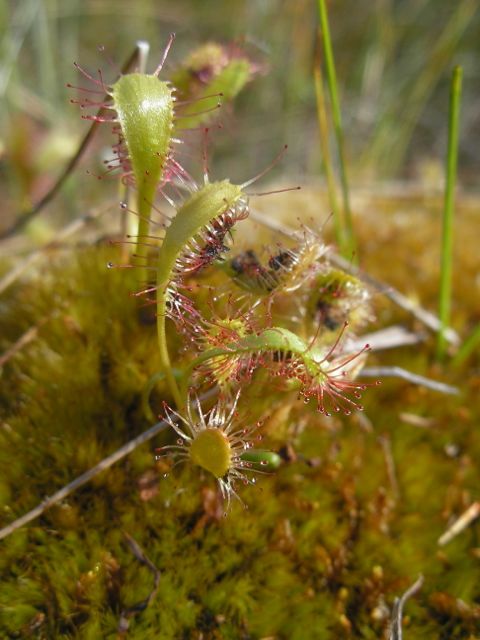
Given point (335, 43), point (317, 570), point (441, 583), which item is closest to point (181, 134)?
point (317, 570)

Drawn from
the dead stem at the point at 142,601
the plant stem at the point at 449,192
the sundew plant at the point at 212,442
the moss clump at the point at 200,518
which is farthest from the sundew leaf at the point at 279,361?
the plant stem at the point at 449,192

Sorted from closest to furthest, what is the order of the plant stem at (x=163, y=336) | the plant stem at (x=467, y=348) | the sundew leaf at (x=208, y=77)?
the plant stem at (x=163, y=336), the sundew leaf at (x=208, y=77), the plant stem at (x=467, y=348)

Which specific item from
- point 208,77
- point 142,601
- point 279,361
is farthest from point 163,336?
point 208,77

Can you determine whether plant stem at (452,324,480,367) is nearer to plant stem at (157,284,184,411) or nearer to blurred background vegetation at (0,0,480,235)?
plant stem at (157,284,184,411)

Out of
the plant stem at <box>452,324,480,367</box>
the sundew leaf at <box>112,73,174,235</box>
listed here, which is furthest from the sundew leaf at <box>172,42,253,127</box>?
the plant stem at <box>452,324,480,367</box>

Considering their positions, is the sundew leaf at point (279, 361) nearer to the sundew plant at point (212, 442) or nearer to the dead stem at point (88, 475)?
the sundew plant at point (212, 442)

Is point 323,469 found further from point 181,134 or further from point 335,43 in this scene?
point 335,43
